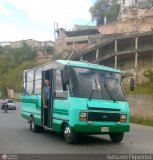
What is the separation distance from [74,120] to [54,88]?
2159 mm

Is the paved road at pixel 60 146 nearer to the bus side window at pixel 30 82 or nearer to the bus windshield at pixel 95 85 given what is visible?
the bus windshield at pixel 95 85

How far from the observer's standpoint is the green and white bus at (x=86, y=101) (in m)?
13.5

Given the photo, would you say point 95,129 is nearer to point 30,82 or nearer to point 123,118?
point 123,118

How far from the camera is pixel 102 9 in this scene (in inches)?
4449

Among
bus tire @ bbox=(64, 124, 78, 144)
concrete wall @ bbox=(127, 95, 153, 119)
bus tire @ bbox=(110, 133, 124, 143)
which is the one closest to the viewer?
bus tire @ bbox=(64, 124, 78, 144)

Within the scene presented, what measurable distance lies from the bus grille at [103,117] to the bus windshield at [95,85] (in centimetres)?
62

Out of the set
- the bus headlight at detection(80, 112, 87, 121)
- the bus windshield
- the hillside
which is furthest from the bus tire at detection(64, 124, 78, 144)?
the hillside

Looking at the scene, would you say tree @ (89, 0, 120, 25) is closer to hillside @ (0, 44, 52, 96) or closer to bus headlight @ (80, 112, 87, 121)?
hillside @ (0, 44, 52, 96)

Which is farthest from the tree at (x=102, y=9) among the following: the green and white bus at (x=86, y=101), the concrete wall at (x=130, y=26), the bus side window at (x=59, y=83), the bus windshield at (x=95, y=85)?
the bus windshield at (x=95, y=85)

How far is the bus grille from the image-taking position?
13508 millimetres

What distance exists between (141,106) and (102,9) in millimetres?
86740

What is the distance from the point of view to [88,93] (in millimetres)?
13945

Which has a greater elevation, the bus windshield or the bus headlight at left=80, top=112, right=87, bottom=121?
the bus windshield

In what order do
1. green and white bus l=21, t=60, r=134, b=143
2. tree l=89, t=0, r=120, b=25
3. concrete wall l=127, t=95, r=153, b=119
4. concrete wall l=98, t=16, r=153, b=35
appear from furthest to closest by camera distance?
1. tree l=89, t=0, r=120, b=25
2. concrete wall l=98, t=16, r=153, b=35
3. concrete wall l=127, t=95, r=153, b=119
4. green and white bus l=21, t=60, r=134, b=143
